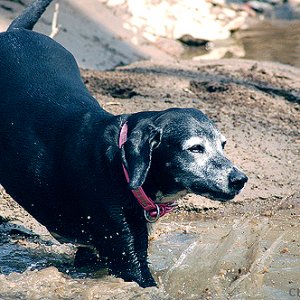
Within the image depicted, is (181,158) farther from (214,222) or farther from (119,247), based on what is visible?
(214,222)

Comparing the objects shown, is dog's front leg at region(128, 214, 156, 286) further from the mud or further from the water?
the water

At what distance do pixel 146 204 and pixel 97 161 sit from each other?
36 cm

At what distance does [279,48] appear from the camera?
1292 cm

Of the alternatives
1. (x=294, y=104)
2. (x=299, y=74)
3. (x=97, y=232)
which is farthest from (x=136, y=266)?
(x=299, y=74)

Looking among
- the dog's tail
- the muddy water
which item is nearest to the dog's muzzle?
the muddy water

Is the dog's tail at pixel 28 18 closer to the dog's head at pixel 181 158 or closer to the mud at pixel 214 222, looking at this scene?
the mud at pixel 214 222

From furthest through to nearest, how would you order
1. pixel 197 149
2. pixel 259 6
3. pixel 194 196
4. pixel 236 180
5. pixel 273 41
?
pixel 259 6
pixel 273 41
pixel 194 196
pixel 197 149
pixel 236 180

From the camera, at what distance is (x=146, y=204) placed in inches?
197

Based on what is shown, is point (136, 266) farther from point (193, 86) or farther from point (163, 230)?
point (193, 86)

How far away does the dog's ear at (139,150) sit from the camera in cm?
486

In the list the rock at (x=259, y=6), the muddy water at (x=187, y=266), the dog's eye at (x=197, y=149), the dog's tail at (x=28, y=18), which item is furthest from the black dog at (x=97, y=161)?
the rock at (x=259, y=6)

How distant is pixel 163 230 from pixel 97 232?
1.59 metres

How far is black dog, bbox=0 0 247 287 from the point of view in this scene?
497 centimetres

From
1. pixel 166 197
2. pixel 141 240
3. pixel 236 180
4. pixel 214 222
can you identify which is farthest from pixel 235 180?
pixel 214 222
